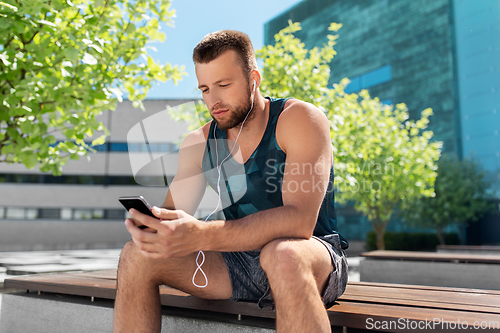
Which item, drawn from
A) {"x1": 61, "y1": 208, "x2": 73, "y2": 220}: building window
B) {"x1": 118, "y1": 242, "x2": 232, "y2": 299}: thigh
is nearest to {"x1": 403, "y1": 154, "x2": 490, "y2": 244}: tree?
{"x1": 118, "y1": 242, "x2": 232, "y2": 299}: thigh

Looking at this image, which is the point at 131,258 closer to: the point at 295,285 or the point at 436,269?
the point at 295,285

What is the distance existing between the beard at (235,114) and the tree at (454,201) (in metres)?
20.3

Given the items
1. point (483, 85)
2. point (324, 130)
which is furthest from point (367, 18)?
point (324, 130)

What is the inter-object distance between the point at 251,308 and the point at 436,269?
5.52m

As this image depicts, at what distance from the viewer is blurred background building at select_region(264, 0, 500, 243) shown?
20734 millimetres

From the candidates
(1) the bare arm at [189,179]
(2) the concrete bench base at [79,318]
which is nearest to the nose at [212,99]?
(1) the bare arm at [189,179]

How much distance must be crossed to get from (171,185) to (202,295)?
2.07 ft

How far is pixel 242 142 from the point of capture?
2.11m

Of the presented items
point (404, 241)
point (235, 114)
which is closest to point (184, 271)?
point (235, 114)

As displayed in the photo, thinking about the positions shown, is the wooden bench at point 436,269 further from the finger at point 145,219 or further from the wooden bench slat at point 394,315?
the finger at point 145,219

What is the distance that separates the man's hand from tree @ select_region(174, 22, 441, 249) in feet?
23.2

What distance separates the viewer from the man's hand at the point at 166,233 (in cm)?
143

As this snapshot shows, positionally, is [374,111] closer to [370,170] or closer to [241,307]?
[370,170]

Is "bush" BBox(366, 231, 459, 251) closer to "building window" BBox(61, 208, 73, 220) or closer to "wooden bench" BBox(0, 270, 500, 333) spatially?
"wooden bench" BBox(0, 270, 500, 333)
